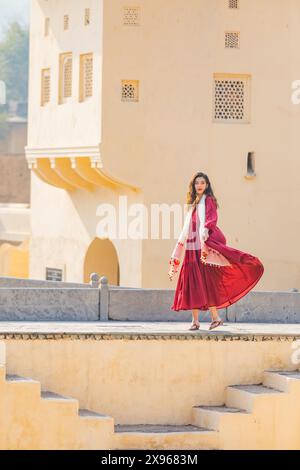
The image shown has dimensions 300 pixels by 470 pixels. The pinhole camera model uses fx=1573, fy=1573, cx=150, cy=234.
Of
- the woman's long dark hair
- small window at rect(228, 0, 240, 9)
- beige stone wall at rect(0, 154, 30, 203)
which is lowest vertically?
the woman's long dark hair

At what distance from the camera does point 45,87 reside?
32312 millimetres

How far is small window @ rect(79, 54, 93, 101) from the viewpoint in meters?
29.8

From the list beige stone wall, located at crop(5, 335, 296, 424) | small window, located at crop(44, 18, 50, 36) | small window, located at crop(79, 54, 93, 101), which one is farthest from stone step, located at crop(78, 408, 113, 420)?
small window, located at crop(44, 18, 50, 36)

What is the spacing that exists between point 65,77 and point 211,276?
13.9 metres

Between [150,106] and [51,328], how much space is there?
12369mm

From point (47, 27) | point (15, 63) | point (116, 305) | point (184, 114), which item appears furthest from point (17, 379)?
point (15, 63)

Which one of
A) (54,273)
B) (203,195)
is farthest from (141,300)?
(54,273)

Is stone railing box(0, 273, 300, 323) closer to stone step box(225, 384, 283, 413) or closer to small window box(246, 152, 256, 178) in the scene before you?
stone step box(225, 384, 283, 413)

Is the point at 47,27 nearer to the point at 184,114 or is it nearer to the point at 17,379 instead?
the point at 184,114

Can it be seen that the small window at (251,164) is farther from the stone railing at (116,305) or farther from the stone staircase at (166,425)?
the stone staircase at (166,425)

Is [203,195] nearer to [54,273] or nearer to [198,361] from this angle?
[198,361]

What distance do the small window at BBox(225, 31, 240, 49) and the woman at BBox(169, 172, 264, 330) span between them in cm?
1205

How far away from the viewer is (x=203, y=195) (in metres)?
18.0

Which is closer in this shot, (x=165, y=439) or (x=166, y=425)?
(x=165, y=439)
